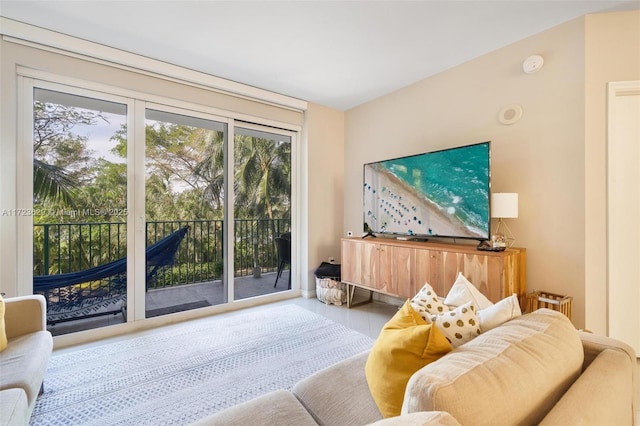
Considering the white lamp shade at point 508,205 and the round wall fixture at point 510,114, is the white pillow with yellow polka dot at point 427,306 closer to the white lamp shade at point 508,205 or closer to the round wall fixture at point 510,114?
the white lamp shade at point 508,205

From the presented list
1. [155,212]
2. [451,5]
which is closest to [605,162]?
[451,5]

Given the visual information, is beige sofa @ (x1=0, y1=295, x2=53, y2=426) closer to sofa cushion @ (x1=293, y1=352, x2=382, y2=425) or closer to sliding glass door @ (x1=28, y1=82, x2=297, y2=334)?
sliding glass door @ (x1=28, y1=82, x2=297, y2=334)

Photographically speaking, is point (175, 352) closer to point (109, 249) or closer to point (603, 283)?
point (109, 249)

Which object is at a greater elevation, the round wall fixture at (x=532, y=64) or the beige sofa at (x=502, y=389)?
the round wall fixture at (x=532, y=64)

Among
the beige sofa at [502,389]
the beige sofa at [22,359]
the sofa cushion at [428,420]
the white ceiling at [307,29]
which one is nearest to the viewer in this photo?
the sofa cushion at [428,420]

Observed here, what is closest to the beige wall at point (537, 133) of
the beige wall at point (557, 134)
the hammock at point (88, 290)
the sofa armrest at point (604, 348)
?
the beige wall at point (557, 134)

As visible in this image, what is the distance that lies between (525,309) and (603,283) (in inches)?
21.2

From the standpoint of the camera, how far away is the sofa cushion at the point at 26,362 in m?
1.25

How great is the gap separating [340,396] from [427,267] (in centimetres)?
173

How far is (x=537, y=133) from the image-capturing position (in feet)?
7.55

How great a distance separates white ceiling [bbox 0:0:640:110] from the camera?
6.55 ft

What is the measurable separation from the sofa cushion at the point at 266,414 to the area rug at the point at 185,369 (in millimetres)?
782

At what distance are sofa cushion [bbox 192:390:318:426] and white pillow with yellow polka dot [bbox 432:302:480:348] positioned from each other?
568 mm

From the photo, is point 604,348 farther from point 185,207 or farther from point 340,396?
point 185,207
